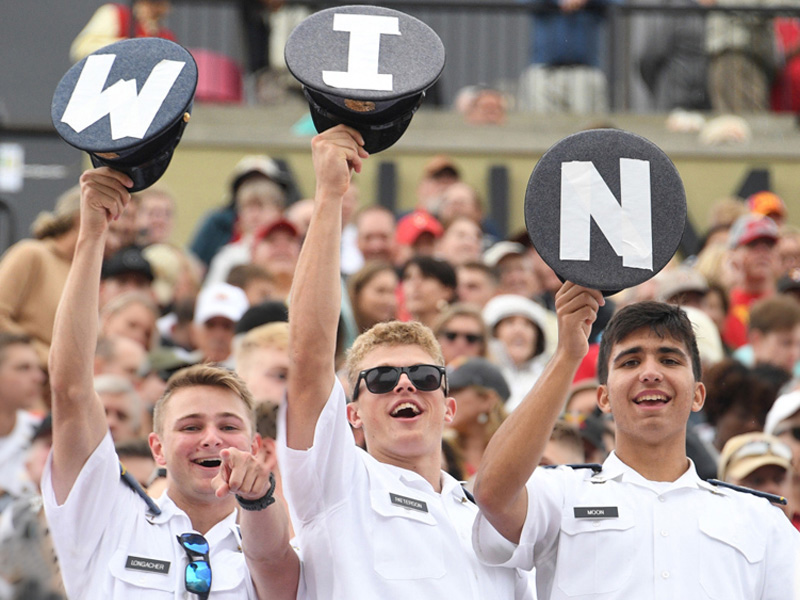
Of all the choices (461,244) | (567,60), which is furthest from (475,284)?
(567,60)

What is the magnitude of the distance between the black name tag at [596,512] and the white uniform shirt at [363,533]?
11.7 inches

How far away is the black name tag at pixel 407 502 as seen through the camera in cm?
440

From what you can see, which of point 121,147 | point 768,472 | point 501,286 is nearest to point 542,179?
point 121,147

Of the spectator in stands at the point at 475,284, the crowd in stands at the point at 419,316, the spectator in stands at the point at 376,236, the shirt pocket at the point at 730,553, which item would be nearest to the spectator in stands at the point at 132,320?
the crowd in stands at the point at 419,316

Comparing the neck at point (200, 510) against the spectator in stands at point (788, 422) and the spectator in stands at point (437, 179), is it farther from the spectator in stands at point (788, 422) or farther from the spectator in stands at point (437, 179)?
the spectator in stands at point (437, 179)

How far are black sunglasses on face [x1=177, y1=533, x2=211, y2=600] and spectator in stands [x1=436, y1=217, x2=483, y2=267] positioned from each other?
181 inches

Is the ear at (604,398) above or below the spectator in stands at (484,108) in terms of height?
below

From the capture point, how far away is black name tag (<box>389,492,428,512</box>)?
4398 millimetres

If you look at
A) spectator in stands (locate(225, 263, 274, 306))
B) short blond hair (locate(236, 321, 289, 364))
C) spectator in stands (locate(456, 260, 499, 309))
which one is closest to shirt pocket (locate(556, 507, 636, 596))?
short blond hair (locate(236, 321, 289, 364))

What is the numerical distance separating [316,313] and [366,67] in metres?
0.76

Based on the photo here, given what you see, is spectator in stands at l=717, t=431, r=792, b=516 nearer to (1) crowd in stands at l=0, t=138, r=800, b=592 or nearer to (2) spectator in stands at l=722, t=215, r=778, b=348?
(1) crowd in stands at l=0, t=138, r=800, b=592

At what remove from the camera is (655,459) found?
178 inches

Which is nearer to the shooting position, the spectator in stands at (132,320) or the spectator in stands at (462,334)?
the spectator in stands at (462,334)

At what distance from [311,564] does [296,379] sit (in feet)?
1.85
